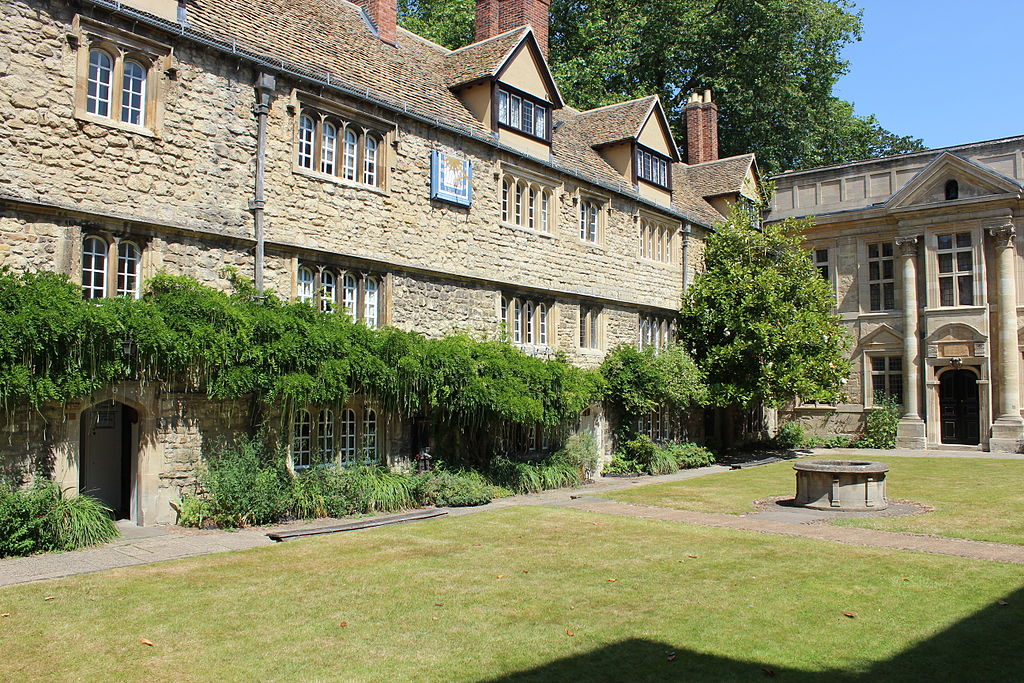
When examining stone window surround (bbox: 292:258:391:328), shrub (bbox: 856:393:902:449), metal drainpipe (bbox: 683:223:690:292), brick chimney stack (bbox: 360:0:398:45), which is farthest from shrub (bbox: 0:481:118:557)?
shrub (bbox: 856:393:902:449)

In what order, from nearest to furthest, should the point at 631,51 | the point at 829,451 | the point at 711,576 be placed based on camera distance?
1. the point at 711,576
2. the point at 829,451
3. the point at 631,51

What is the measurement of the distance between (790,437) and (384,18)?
65.5ft

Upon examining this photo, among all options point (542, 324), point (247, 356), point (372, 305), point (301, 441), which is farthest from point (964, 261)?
point (247, 356)

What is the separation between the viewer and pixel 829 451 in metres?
27.9

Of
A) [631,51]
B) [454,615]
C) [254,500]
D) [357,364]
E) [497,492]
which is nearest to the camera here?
[454,615]

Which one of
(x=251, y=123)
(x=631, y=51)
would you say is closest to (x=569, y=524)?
(x=251, y=123)

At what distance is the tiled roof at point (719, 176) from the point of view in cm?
2972

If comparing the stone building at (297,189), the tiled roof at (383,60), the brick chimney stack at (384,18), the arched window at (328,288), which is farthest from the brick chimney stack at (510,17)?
the arched window at (328,288)

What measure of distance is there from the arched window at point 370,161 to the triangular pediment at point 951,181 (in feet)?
67.9

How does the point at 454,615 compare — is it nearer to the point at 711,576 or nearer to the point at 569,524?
the point at 711,576

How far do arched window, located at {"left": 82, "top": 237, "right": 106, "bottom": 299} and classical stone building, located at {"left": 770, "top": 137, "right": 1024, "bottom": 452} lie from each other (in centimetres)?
2601

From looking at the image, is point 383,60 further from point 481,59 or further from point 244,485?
point 244,485

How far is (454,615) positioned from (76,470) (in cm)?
672

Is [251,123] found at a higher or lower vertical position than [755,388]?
higher
